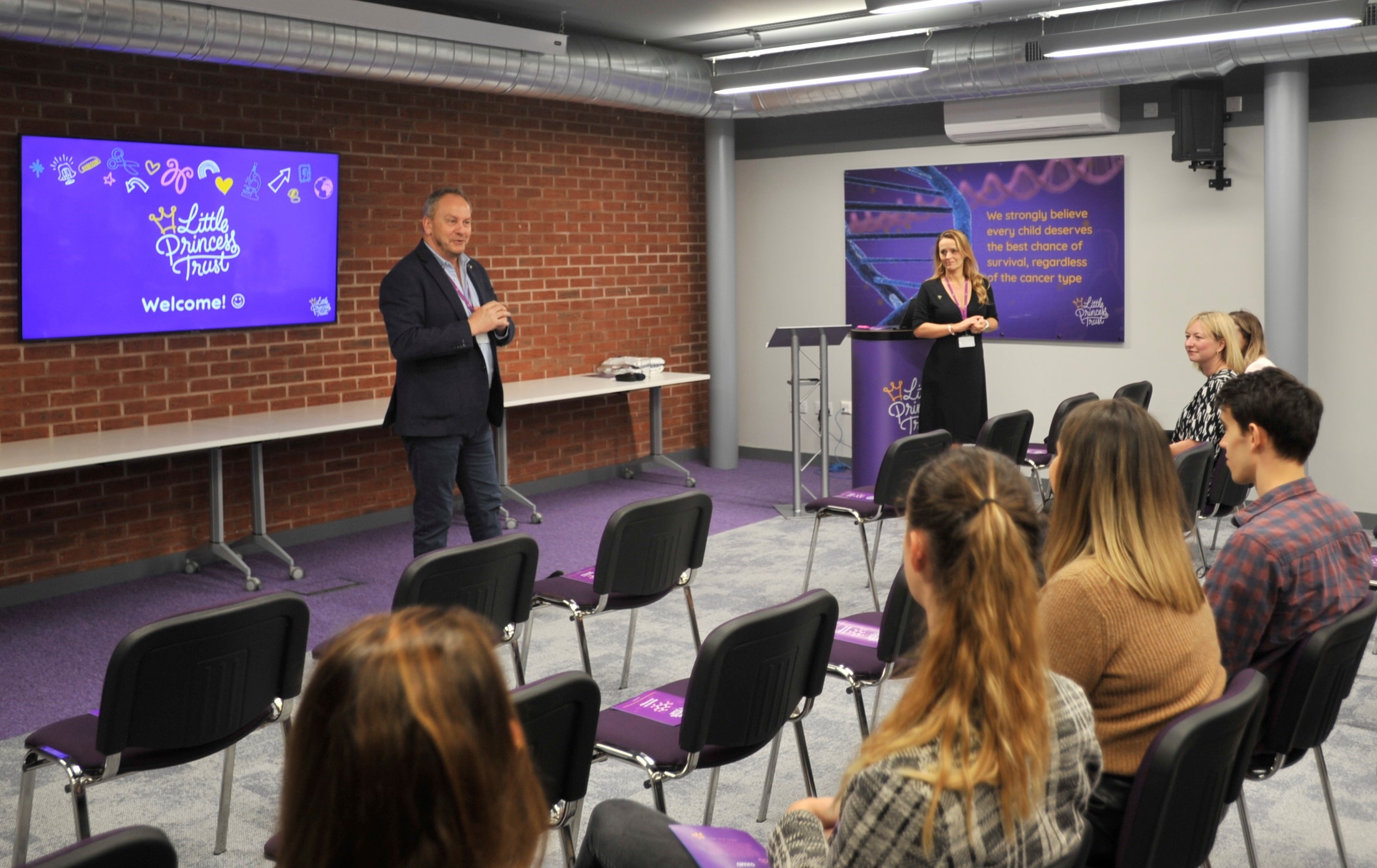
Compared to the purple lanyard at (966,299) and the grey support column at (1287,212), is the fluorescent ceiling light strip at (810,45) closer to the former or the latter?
the purple lanyard at (966,299)

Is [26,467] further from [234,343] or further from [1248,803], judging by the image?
[1248,803]

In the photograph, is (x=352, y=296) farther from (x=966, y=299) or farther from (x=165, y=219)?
(x=966, y=299)

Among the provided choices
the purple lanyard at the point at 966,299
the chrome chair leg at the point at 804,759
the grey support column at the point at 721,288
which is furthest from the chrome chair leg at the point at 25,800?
the grey support column at the point at 721,288

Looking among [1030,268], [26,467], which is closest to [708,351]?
[1030,268]

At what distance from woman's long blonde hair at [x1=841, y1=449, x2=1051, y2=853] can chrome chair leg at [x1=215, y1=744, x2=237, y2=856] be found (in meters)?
2.18

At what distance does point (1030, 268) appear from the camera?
8102 mm

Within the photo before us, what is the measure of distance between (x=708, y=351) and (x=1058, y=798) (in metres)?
7.88

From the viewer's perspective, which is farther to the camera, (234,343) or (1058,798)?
(234,343)

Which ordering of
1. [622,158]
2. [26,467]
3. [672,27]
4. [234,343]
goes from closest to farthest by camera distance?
[26,467] → [234,343] → [672,27] → [622,158]

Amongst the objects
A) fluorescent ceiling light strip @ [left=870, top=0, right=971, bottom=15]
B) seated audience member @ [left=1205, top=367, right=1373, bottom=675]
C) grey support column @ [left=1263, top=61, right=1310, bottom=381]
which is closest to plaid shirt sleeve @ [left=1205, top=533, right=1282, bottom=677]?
seated audience member @ [left=1205, top=367, right=1373, bottom=675]

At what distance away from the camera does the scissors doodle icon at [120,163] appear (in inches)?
229

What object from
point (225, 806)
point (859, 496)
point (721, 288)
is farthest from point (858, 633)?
point (721, 288)

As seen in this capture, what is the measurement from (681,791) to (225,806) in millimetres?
1212

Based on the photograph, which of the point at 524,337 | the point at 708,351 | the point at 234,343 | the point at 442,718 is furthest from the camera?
the point at 708,351
